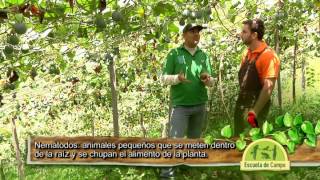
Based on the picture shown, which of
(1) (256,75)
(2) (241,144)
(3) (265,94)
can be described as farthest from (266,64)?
(2) (241,144)

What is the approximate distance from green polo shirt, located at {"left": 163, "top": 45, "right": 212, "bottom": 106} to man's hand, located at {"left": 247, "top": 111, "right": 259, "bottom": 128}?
705mm

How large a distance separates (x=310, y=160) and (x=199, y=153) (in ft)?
3.22

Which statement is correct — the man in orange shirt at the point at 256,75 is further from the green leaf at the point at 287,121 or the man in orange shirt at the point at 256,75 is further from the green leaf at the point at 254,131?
the green leaf at the point at 287,121

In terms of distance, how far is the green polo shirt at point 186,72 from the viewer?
4902mm

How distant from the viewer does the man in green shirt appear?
15.9 ft

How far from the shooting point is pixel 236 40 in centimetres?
884

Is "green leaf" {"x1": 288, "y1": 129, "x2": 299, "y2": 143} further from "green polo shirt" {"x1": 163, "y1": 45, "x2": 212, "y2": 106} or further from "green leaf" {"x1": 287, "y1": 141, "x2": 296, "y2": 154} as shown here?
"green polo shirt" {"x1": 163, "y1": 45, "x2": 212, "y2": 106}

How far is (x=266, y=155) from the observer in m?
4.25

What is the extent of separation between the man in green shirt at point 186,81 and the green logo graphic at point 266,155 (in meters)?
0.84

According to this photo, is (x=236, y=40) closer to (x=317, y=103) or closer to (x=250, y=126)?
(x=317, y=103)

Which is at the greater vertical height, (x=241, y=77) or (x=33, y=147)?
(x=241, y=77)

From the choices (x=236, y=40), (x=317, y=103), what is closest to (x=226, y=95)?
(x=317, y=103)

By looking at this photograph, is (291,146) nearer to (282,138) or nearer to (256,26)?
(282,138)

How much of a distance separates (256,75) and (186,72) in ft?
2.63
